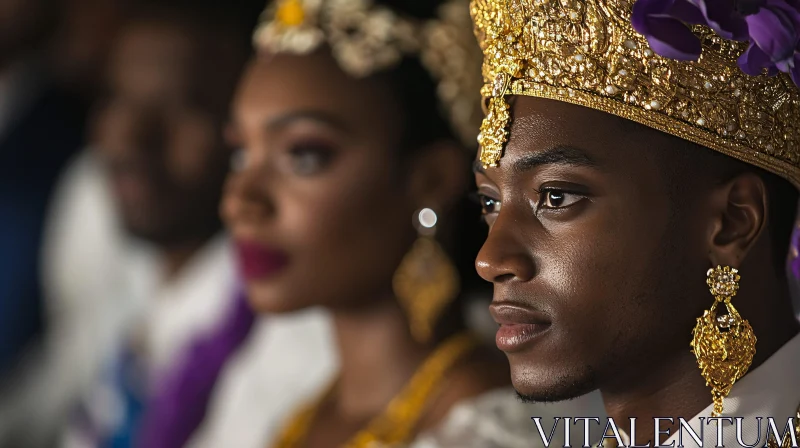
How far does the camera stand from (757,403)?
114 cm

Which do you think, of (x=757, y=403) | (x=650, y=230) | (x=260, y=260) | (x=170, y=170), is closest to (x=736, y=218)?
(x=650, y=230)

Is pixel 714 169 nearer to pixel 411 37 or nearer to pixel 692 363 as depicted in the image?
pixel 692 363

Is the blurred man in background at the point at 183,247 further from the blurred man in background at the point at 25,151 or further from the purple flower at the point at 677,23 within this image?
the purple flower at the point at 677,23

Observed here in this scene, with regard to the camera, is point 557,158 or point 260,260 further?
point 260,260

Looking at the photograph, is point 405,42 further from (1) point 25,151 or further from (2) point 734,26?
(1) point 25,151

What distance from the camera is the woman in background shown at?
6.19 ft

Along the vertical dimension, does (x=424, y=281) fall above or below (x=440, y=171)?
below

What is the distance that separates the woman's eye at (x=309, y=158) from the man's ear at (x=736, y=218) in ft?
3.01

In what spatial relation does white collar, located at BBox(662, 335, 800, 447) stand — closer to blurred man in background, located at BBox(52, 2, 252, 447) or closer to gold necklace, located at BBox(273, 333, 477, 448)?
gold necklace, located at BBox(273, 333, 477, 448)

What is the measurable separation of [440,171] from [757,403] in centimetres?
94

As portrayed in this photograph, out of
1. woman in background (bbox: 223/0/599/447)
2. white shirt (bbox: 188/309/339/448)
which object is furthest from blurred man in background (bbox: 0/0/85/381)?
woman in background (bbox: 223/0/599/447)

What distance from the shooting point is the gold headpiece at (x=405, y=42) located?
1959 mm

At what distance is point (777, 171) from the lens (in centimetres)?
114

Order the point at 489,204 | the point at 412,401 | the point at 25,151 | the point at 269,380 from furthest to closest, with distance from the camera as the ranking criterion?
the point at 25,151, the point at 269,380, the point at 412,401, the point at 489,204
